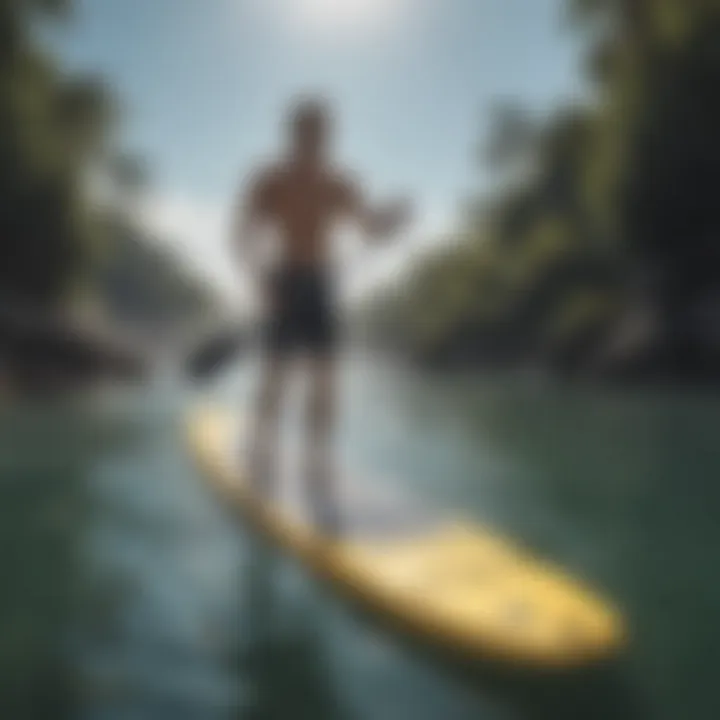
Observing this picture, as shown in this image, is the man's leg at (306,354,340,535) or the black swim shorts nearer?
the black swim shorts

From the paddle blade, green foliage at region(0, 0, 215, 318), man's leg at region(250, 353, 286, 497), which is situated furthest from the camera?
green foliage at region(0, 0, 215, 318)

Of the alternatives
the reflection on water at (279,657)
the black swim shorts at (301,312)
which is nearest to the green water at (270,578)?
the reflection on water at (279,657)

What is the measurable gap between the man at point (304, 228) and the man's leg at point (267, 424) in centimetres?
6

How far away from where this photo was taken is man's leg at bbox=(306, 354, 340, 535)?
1.80 metres

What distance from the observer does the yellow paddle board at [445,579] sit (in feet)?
3.62

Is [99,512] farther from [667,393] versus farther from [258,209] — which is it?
[667,393]

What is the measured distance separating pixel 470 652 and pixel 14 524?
1.28m

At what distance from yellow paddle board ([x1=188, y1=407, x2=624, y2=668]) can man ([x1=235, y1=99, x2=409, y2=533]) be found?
0.08 metres

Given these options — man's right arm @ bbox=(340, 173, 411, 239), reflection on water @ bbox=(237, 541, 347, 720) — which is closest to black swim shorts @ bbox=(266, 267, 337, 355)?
man's right arm @ bbox=(340, 173, 411, 239)

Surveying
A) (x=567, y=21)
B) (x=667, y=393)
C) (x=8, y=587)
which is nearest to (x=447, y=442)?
(x=567, y=21)

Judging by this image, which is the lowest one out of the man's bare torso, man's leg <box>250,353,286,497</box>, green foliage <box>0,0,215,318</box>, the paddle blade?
the paddle blade

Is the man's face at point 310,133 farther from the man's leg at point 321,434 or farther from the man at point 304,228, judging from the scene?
the man's leg at point 321,434

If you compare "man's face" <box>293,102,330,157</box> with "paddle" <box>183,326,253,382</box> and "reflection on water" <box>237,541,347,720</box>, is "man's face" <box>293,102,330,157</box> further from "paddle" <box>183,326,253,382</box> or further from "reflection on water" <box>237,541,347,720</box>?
"reflection on water" <box>237,541,347,720</box>

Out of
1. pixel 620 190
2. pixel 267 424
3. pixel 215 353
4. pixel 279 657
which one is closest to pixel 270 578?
pixel 279 657
